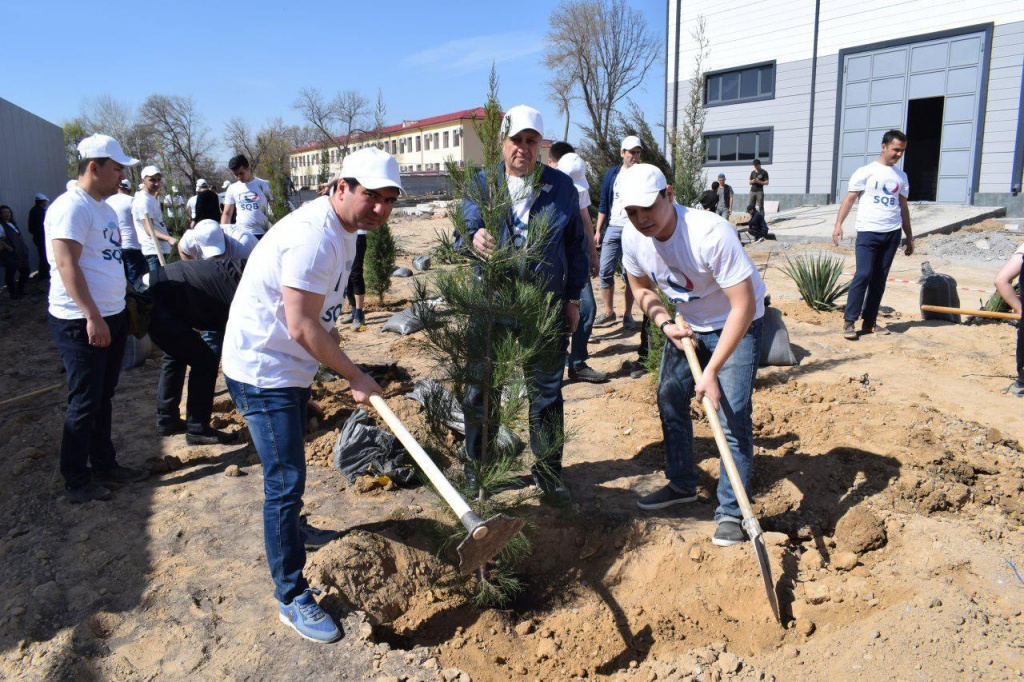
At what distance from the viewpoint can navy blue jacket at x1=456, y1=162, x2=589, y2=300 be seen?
3.16 metres

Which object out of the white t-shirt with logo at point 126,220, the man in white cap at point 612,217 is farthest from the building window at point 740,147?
the white t-shirt with logo at point 126,220

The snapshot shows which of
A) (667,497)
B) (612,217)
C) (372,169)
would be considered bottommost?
(667,497)

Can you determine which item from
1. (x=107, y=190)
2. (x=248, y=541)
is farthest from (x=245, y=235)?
(x=248, y=541)

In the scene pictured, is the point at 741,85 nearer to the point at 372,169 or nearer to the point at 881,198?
the point at 881,198

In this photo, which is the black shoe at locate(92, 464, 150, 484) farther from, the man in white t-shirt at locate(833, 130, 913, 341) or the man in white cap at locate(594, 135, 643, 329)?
the man in white t-shirt at locate(833, 130, 913, 341)

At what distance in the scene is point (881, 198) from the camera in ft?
20.0

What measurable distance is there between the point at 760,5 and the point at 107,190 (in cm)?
2067

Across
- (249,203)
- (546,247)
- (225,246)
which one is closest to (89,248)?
(225,246)

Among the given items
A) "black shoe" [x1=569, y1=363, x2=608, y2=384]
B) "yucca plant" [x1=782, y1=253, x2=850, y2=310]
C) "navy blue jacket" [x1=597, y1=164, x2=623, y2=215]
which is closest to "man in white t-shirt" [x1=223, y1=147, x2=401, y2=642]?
"black shoe" [x1=569, y1=363, x2=608, y2=384]

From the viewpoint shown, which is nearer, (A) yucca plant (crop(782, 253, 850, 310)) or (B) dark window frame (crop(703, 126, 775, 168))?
(A) yucca plant (crop(782, 253, 850, 310))

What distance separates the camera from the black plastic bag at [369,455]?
383 cm

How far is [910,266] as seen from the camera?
1154 cm

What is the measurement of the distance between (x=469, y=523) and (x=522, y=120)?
1745mm

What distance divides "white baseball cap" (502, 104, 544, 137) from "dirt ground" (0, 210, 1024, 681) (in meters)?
1.09
